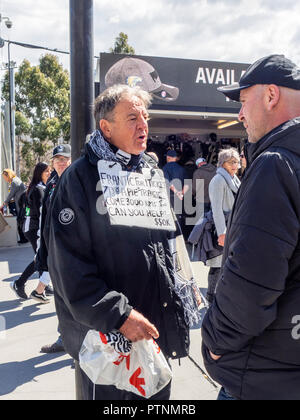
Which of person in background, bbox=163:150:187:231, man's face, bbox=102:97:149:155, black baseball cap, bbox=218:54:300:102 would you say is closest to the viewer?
black baseball cap, bbox=218:54:300:102

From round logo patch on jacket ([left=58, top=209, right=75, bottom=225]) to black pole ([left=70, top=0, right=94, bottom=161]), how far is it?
692mm

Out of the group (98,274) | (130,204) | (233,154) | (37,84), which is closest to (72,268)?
(98,274)

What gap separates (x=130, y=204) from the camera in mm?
1830

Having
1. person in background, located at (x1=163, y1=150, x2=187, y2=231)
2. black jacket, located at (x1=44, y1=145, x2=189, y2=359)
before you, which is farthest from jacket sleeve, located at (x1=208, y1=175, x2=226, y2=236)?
person in background, located at (x1=163, y1=150, x2=187, y2=231)

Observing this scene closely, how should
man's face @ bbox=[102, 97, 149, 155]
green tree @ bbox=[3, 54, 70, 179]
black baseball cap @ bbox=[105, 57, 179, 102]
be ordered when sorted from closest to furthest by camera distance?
man's face @ bbox=[102, 97, 149, 155], black baseball cap @ bbox=[105, 57, 179, 102], green tree @ bbox=[3, 54, 70, 179]

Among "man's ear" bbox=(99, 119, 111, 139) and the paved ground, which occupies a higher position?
"man's ear" bbox=(99, 119, 111, 139)

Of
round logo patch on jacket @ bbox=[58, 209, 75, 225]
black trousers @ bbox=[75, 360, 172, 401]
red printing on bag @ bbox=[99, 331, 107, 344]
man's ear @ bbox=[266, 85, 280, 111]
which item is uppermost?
man's ear @ bbox=[266, 85, 280, 111]

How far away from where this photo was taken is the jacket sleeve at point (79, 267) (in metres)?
1.59

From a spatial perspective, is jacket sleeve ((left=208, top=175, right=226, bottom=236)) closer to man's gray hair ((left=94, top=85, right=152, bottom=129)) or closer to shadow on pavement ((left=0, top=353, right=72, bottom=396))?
shadow on pavement ((left=0, top=353, right=72, bottom=396))

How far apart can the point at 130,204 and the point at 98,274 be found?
0.36m

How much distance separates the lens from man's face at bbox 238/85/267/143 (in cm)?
150

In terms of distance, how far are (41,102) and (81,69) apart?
20.8m

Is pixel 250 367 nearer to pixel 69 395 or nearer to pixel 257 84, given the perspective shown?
pixel 257 84

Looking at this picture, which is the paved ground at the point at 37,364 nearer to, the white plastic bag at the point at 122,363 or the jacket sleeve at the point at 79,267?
the white plastic bag at the point at 122,363
